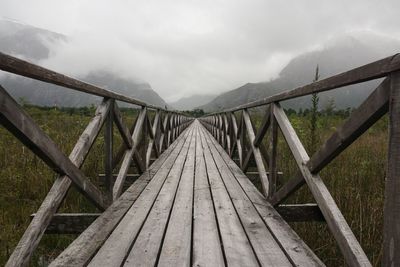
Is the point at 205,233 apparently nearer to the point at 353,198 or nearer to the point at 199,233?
the point at 199,233

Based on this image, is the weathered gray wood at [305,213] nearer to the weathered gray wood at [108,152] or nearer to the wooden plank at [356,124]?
the wooden plank at [356,124]

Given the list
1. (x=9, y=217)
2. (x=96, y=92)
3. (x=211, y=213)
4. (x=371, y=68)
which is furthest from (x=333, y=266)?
(x=9, y=217)

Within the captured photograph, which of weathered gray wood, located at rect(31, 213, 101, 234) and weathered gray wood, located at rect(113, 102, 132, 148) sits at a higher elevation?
weathered gray wood, located at rect(113, 102, 132, 148)

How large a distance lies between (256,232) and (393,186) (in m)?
1.34

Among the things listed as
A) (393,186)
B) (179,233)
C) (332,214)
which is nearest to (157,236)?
(179,233)

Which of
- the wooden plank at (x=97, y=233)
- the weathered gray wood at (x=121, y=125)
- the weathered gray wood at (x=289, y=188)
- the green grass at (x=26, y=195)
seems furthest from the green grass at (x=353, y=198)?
the green grass at (x=26, y=195)

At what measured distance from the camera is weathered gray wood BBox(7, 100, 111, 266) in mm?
1586

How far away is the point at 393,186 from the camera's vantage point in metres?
1.29

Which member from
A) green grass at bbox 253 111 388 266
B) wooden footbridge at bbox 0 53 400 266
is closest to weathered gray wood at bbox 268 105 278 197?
wooden footbridge at bbox 0 53 400 266

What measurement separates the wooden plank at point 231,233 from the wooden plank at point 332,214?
1.78 feet

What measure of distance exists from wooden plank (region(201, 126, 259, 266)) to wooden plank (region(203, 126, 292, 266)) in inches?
1.7

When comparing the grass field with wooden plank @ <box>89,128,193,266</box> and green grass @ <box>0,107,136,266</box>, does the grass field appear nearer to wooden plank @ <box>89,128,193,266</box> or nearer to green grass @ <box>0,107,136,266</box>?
green grass @ <box>0,107,136,266</box>

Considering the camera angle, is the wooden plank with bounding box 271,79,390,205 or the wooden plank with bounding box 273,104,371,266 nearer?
the wooden plank with bounding box 271,79,390,205

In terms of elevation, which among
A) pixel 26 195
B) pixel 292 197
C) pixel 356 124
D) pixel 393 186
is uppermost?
pixel 356 124
